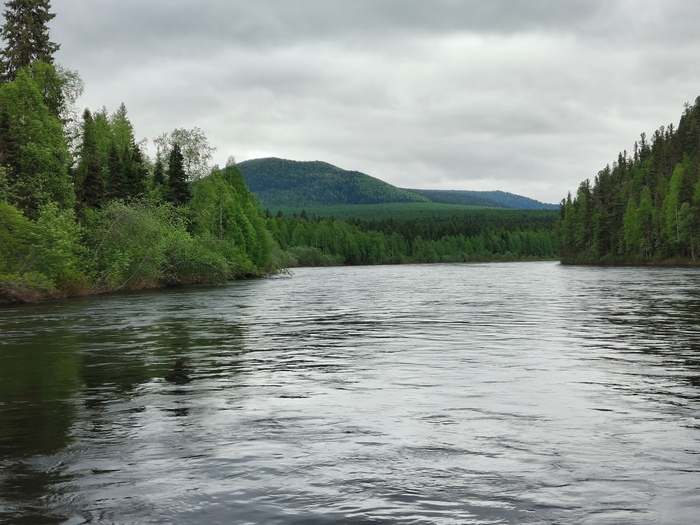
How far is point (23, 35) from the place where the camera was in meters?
76.8

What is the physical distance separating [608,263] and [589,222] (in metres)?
14.7

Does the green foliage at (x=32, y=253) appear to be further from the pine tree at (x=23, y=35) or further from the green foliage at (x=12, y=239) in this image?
the pine tree at (x=23, y=35)

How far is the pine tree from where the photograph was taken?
76562 millimetres

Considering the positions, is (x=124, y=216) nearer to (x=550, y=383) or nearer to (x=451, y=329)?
(x=451, y=329)

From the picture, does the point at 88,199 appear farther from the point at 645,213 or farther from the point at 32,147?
the point at 645,213

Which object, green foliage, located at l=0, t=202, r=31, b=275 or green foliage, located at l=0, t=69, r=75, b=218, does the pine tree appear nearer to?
green foliage, located at l=0, t=69, r=75, b=218

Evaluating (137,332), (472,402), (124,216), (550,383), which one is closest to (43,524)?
(472,402)

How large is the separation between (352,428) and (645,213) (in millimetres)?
152974

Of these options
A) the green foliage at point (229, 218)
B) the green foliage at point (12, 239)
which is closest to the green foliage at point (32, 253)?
the green foliage at point (12, 239)

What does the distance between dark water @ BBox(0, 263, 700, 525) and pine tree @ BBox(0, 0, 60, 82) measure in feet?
188

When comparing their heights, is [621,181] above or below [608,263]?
above

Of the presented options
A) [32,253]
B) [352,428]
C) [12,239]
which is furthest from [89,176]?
[352,428]

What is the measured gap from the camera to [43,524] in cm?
854

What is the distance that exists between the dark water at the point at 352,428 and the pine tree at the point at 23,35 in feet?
188
